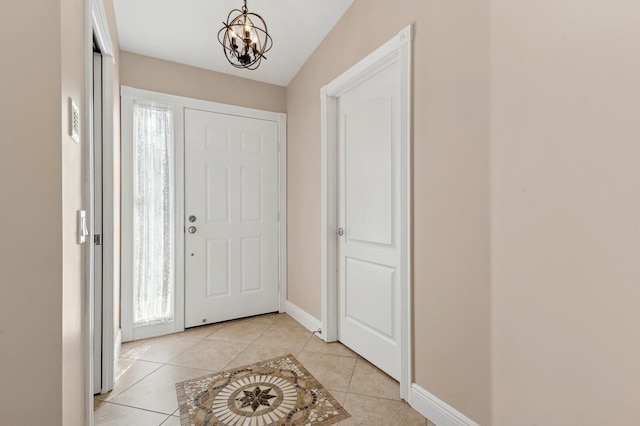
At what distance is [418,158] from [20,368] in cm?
185

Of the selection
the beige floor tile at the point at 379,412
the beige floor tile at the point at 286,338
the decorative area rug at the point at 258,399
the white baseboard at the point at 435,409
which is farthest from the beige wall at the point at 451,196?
the beige floor tile at the point at 286,338

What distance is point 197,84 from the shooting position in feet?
9.72

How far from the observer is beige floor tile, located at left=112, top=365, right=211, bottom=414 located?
1.81 metres

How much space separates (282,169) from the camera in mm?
3348

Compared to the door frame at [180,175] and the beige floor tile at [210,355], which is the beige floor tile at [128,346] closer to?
the door frame at [180,175]

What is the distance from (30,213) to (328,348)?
84.9 inches

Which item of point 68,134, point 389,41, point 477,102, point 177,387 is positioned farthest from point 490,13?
point 177,387

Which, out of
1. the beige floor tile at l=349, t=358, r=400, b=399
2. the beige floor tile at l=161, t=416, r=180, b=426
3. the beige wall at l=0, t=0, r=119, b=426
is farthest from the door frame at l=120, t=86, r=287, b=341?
the beige wall at l=0, t=0, r=119, b=426

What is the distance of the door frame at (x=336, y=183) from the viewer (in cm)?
183

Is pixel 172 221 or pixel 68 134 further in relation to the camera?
pixel 172 221

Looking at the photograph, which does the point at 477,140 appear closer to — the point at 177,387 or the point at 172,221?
the point at 177,387

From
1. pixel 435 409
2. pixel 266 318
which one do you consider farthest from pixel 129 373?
pixel 435 409

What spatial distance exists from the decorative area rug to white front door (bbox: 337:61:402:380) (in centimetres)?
53

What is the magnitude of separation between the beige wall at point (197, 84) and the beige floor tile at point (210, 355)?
87.2 inches
